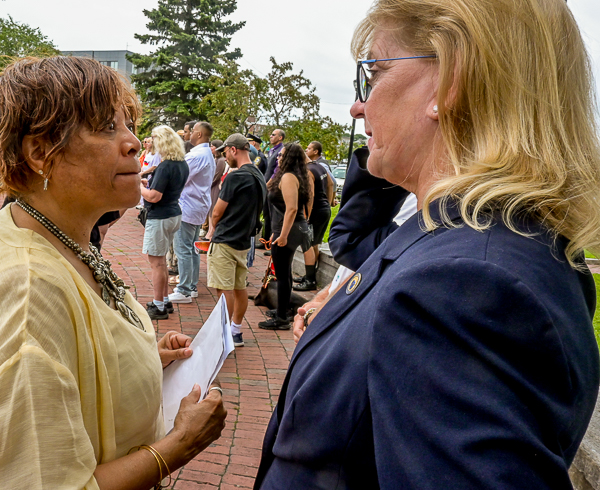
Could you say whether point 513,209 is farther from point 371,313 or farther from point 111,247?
point 111,247

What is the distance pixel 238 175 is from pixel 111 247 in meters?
4.85

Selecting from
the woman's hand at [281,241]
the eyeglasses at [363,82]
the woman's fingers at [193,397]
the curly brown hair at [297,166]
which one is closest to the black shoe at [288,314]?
the woman's hand at [281,241]

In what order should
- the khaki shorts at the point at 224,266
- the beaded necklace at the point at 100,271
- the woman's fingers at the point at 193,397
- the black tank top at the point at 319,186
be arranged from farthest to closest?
the black tank top at the point at 319,186 → the khaki shorts at the point at 224,266 → the woman's fingers at the point at 193,397 → the beaded necklace at the point at 100,271

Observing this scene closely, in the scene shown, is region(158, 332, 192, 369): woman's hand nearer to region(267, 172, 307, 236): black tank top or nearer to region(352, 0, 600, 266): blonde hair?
region(352, 0, 600, 266): blonde hair

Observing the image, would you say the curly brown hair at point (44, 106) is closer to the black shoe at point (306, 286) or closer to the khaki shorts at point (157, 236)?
the khaki shorts at point (157, 236)

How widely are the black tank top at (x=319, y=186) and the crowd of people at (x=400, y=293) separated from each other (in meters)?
5.58

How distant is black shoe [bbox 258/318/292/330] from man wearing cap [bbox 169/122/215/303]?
120 centimetres

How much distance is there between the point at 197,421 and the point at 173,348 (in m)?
0.49

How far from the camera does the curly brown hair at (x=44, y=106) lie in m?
1.36

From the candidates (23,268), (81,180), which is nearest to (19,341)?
(23,268)

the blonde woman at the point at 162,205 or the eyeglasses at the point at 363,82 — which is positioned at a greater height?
the eyeglasses at the point at 363,82

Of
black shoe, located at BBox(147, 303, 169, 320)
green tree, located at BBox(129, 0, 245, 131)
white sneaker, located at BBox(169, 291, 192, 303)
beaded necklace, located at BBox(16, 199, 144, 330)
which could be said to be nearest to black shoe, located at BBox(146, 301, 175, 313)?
black shoe, located at BBox(147, 303, 169, 320)

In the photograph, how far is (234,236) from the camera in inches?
210

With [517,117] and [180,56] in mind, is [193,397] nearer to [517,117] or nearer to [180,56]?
[517,117]
